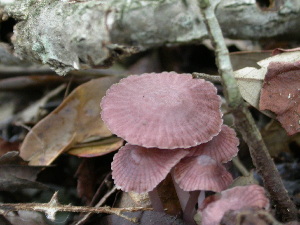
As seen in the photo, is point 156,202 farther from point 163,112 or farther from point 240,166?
point 240,166

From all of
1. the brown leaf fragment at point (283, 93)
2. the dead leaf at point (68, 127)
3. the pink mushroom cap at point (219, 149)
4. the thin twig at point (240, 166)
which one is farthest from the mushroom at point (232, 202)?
the dead leaf at point (68, 127)

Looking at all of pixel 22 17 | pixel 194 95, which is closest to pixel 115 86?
pixel 194 95

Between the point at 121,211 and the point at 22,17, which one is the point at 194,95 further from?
the point at 22,17

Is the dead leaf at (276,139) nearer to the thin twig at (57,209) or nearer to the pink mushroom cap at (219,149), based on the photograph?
the pink mushroom cap at (219,149)

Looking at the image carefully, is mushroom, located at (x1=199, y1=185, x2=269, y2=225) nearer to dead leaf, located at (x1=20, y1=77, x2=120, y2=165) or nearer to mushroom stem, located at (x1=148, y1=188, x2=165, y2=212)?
mushroom stem, located at (x1=148, y1=188, x2=165, y2=212)

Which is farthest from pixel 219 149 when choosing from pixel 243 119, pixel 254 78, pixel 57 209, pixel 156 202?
pixel 57 209

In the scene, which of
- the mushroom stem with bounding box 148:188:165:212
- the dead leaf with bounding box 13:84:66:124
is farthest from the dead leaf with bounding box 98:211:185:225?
the dead leaf with bounding box 13:84:66:124
